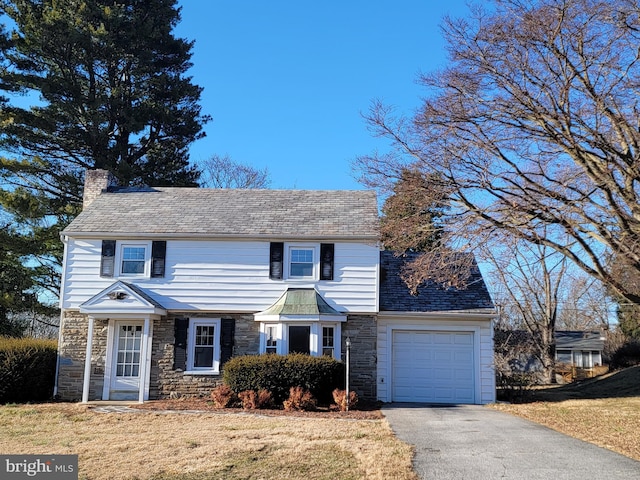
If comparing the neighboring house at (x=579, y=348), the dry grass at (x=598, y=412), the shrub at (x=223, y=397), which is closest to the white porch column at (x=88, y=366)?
the shrub at (x=223, y=397)

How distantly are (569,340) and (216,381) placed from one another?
92.2 feet

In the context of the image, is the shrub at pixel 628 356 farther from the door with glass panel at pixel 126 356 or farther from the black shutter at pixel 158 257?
the door with glass panel at pixel 126 356

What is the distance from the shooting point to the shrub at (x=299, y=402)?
14.6m

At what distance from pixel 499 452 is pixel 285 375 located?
23.4 feet

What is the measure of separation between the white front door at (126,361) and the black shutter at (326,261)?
558 centimetres

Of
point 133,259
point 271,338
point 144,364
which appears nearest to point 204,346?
point 144,364

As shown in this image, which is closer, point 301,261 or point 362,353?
point 362,353

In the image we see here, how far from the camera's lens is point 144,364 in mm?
16656

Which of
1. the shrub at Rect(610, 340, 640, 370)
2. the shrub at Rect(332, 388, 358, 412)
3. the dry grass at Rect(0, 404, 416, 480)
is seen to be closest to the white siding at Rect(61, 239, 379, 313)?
the shrub at Rect(332, 388, 358, 412)

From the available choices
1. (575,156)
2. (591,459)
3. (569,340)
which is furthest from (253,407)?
(569,340)

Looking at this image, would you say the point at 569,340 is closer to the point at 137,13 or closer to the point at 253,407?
the point at 253,407

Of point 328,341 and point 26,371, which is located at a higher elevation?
point 328,341

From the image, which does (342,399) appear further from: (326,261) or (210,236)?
(210,236)

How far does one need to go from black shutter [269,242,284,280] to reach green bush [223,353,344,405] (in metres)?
2.74
